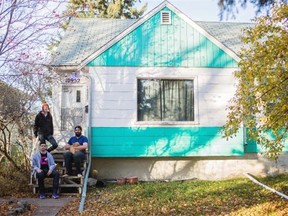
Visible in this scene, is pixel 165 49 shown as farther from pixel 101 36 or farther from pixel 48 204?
pixel 48 204

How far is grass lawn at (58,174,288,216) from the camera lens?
25.5ft

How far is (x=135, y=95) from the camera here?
11852mm

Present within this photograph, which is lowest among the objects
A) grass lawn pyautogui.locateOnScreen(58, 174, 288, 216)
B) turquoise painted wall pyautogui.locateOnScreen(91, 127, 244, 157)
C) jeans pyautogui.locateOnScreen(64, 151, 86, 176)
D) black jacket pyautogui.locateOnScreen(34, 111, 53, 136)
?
grass lawn pyautogui.locateOnScreen(58, 174, 288, 216)

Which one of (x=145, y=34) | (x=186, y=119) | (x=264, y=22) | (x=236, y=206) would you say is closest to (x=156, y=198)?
(x=236, y=206)

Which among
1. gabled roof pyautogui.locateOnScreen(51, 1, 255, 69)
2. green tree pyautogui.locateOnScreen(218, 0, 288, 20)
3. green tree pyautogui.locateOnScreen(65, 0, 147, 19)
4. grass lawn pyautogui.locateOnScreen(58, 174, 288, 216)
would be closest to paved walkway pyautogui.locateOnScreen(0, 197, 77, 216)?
grass lawn pyautogui.locateOnScreen(58, 174, 288, 216)

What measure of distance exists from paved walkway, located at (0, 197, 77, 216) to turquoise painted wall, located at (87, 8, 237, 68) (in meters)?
4.64

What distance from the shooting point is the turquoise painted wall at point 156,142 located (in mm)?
11664

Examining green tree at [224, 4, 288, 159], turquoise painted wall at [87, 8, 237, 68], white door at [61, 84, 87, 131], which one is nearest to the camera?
green tree at [224, 4, 288, 159]

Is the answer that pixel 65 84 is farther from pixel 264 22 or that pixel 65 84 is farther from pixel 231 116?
pixel 264 22

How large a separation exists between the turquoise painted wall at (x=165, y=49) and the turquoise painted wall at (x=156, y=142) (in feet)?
6.77

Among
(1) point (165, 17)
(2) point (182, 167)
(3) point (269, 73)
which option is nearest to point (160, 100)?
(2) point (182, 167)

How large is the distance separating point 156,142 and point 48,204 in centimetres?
423

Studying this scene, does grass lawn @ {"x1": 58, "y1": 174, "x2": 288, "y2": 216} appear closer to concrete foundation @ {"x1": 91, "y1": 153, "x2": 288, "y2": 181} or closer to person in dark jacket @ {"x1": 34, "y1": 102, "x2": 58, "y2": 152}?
concrete foundation @ {"x1": 91, "y1": 153, "x2": 288, "y2": 181}

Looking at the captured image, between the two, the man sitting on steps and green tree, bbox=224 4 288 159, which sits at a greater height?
green tree, bbox=224 4 288 159
